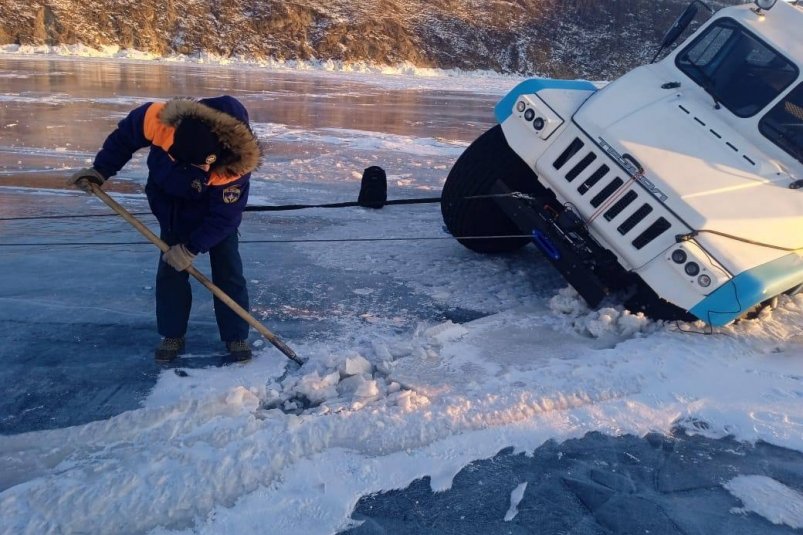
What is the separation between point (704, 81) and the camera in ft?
17.2

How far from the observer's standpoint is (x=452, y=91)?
81.8ft

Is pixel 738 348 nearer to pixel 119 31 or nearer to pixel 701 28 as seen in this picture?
pixel 701 28

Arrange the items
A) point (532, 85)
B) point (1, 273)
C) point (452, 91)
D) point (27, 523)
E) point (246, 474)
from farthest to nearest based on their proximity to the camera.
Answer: point (452, 91) → point (532, 85) → point (1, 273) → point (246, 474) → point (27, 523)

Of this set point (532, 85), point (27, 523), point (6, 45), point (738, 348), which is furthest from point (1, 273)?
point (6, 45)

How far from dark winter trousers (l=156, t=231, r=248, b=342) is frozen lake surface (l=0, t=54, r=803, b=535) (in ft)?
0.68

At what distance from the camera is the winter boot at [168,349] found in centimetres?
375

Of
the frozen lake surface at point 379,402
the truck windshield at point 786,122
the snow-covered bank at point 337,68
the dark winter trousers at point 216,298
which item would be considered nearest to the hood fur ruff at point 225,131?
the dark winter trousers at point 216,298

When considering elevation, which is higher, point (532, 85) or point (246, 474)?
point (532, 85)

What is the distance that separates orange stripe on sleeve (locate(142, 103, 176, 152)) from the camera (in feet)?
11.1

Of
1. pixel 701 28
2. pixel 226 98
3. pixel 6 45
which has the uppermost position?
pixel 701 28

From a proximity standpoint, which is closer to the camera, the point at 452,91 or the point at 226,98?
the point at 226,98

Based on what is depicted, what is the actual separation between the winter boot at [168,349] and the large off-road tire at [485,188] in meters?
2.61

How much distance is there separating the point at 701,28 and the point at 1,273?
18.6 ft

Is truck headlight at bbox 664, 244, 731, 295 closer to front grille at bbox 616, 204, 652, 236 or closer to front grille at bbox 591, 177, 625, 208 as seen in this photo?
front grille at bbox 616, 204, 652, 236
